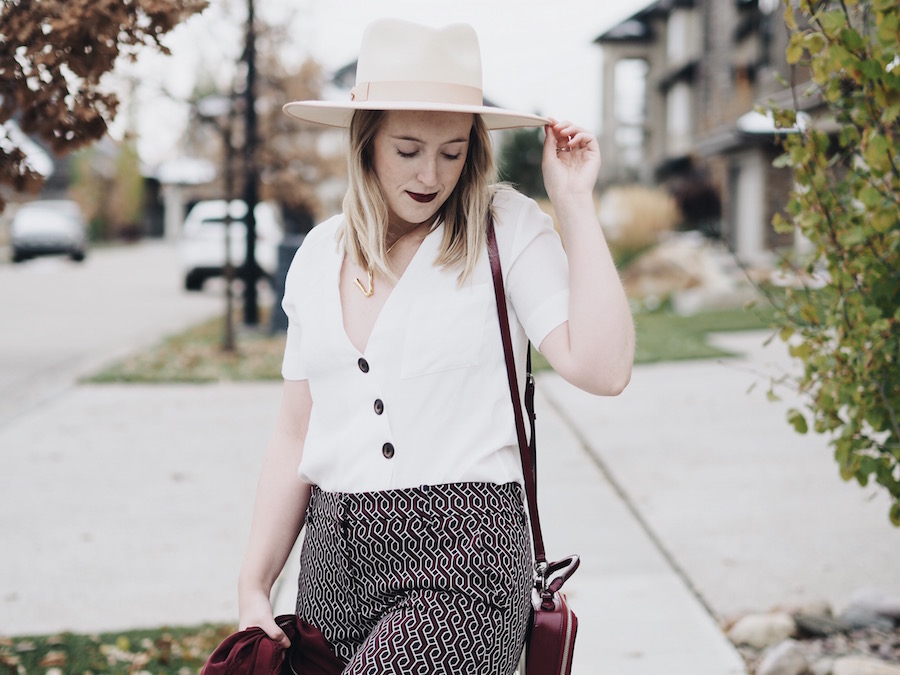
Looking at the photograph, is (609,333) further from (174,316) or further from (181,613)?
(174,316)

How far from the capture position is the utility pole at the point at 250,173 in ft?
40.0

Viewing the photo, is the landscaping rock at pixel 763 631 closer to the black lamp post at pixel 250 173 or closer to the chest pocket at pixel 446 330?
→ the chest pocket at pixel 446 330

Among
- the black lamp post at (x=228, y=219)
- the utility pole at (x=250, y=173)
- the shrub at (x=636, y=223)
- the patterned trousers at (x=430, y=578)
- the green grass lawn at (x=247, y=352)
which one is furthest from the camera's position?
the shrub at (x=636, y=223)

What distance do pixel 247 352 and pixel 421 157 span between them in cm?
902

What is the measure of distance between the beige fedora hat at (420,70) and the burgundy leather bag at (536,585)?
0.75 ft

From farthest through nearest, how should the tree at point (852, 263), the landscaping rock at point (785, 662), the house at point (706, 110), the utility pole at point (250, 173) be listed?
the house at point (706, 110) < the utility pole at point (250, 173) < the landscaping rock at point (785, 662) < the tree at point (852, 263)

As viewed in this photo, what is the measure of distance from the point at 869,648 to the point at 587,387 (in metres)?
2.30

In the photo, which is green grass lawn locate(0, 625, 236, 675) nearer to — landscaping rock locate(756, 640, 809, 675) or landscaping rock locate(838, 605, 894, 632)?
landscaping rock locate(756, 640, 809, 675)

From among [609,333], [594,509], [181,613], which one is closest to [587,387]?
[609,333]

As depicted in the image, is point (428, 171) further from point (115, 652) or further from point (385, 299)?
point (115, 652)

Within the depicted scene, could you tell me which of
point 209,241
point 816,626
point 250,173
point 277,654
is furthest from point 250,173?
point 277,654

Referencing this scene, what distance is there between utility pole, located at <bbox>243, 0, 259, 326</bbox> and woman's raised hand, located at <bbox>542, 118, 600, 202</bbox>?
10.5m

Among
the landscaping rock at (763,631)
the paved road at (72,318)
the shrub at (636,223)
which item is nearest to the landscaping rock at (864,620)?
the landscaping rock at (763,631)

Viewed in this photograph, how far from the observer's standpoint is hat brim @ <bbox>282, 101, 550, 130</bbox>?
187 centimetres
